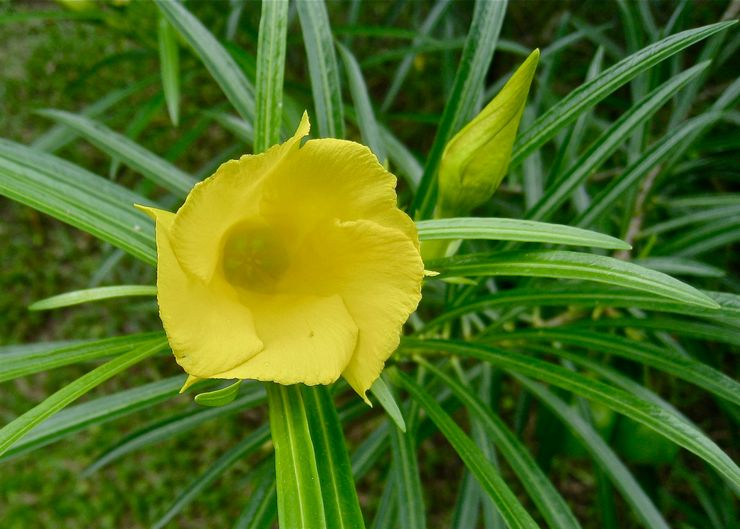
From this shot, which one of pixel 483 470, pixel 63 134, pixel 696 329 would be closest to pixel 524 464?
pixel 483 470

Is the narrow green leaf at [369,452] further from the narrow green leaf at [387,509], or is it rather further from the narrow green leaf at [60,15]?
the narrow green leaf at [60,15]

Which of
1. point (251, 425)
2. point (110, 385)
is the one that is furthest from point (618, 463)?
point (110, 385)

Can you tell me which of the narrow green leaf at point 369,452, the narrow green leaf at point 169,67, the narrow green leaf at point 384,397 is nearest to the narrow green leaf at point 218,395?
the narrow green leaf at point 384,397

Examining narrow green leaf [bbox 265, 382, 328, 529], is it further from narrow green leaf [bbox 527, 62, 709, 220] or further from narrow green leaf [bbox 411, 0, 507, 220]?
narrow green leaf [bbox 527, 62, 709, 220]

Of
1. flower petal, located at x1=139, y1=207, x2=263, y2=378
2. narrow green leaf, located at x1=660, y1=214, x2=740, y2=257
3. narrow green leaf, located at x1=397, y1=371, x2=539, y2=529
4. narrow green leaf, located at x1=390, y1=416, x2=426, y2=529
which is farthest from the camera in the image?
narrow green leaf, located at x1=660, y1=214, x2=740, y2=257

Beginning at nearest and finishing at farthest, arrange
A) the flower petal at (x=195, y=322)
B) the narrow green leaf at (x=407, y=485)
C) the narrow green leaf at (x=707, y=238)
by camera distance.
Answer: the flower petal at (x=195, y=322)
the narrow green leaf at (x=407, y=485)
the narrow green leaf at (x=707, y=238)

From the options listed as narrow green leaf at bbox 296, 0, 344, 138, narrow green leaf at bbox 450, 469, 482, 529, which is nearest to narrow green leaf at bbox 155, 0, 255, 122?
narrow green leaf at bbox 296, 0, 344, 138
